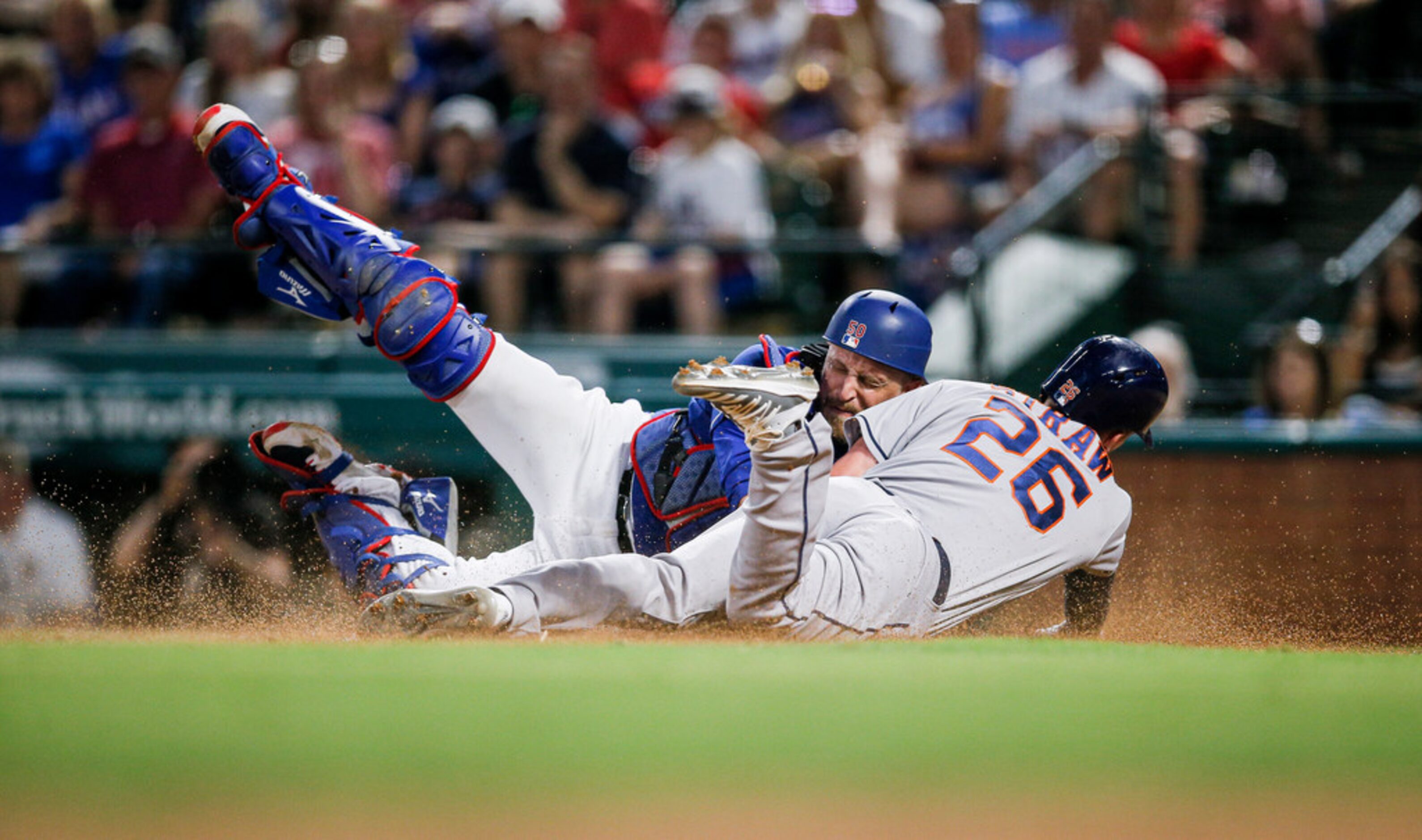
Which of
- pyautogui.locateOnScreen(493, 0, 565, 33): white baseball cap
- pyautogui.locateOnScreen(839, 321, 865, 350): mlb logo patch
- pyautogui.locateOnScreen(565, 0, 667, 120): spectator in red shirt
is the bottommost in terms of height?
pyautogui.locateOnScreen(839, 321, 865, 350): mlb logo patch

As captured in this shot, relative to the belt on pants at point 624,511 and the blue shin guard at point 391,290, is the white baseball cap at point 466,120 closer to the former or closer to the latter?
the blue shin guard at point 391,290

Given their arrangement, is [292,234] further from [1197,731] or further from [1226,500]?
[1226,500]

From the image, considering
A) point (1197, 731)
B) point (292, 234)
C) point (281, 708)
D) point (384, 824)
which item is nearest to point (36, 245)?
point (292, 234)

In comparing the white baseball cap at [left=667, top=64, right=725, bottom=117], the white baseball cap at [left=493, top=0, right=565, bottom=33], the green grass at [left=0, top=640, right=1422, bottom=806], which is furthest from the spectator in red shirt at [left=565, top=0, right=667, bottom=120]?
the green grass at [left=0, top=640, right=1422, bottom=806]

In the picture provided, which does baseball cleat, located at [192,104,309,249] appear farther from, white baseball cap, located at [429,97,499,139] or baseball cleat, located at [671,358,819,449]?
white baseball cap, located at [429,97,499,139]

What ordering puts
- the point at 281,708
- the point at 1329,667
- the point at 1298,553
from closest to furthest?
1. the point at 281,708
2. the point at 1329,667
3. the point at 1298,553

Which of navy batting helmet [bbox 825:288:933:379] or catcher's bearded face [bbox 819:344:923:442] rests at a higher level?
navy batting helmet [bbox 825:288:933:379]

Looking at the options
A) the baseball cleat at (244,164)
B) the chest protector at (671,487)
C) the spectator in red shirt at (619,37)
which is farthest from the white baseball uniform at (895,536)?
the spectator in red shirt at (619,37)
